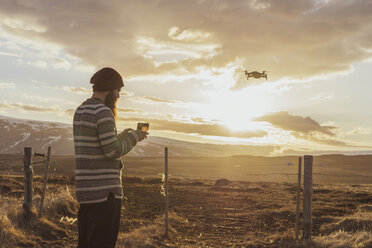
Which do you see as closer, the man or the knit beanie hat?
the man

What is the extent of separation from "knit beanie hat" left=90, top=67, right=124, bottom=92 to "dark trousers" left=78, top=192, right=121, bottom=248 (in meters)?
1.03

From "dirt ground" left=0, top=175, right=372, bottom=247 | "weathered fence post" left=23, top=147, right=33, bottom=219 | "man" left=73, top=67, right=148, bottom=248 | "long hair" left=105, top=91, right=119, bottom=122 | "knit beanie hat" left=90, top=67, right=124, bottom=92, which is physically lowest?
"dirt ground" left=0, top=175, right=372, bottom=247

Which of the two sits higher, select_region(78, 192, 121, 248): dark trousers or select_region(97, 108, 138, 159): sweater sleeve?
select_region(97, 108, 138, 159): sweater sleeve

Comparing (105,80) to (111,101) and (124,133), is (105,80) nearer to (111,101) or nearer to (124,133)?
(111,101)

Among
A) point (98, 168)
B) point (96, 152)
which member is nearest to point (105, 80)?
point (96, 152)

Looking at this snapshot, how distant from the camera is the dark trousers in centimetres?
311

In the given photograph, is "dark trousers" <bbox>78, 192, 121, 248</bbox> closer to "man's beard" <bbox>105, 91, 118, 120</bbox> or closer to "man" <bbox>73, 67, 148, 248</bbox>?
"man" <bbox>73, 67, 148, 248</bbox>

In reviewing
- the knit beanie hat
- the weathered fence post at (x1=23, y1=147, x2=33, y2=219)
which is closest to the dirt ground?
the weathered fence post at (x1=23, y1=147, x2=33, y2=219)

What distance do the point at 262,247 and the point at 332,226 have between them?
9.89 ft

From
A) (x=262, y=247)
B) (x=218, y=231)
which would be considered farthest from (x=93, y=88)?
(x=218, y=231)

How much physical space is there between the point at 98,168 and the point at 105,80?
33.3 inches

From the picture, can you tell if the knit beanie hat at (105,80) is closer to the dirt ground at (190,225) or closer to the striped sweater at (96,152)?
the striped sweater at (96,152)

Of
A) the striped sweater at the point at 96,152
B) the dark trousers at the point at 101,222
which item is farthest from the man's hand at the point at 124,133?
the dark trousers at the point at 101,222

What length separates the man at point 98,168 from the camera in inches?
120
